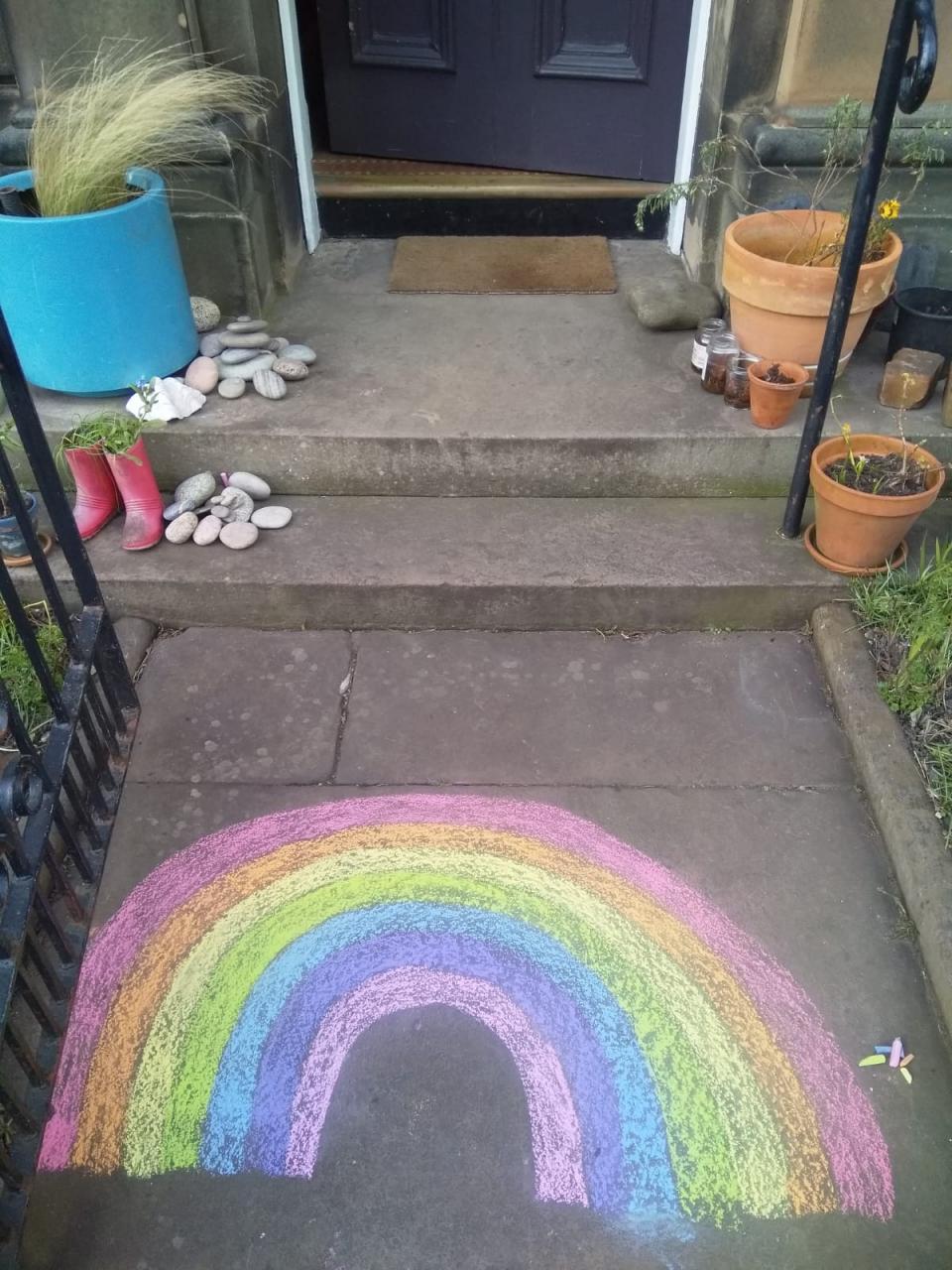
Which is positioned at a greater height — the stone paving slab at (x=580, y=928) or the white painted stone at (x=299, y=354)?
the white painted stone at (x=299, y=354)

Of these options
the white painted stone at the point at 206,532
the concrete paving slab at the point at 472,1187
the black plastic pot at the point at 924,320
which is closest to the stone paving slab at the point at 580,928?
the concrete paving slab at the point at 472,1187

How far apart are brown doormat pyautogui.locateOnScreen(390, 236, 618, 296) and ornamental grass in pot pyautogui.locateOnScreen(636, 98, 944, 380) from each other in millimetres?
567

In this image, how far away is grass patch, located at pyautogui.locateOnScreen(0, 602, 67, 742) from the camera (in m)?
2.33

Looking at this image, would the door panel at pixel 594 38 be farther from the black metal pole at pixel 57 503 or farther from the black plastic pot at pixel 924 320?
the black metal pole at pixel 57 503

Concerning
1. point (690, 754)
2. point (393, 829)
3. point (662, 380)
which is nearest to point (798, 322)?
point (662, 380)

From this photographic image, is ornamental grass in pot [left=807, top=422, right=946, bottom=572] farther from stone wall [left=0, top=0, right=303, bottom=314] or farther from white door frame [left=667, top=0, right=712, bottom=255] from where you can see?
stone wall [left=0, top=0, right=303, bottom=314]

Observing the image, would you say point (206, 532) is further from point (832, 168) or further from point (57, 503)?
point (832, 168)

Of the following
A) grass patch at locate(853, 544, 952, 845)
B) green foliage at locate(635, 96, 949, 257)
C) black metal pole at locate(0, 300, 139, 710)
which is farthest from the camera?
green foliage at locate(635, 96, 949, 257)

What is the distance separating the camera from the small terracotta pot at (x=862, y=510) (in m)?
2.33

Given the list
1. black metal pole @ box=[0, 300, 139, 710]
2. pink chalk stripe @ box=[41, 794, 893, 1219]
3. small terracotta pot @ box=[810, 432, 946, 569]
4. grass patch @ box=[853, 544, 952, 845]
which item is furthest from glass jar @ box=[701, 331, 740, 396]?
black metal pole @ box=[0, 300, 139, 710]

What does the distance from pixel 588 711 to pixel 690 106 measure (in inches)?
92.6

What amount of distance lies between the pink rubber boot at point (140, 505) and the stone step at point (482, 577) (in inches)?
1.4

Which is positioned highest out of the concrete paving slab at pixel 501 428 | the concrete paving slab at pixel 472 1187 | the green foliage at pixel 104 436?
the green foliage at pixel 104 436

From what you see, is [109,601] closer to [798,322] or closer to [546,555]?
[546,555]
